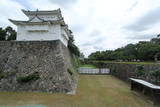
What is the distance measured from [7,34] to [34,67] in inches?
534

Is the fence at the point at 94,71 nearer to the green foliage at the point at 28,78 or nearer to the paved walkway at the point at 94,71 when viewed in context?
the paved walkway at the point at 94,71

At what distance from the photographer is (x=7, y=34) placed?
18.7 m

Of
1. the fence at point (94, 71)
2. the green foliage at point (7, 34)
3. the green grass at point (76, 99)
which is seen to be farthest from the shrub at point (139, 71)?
the green foliage at point (7, 34)

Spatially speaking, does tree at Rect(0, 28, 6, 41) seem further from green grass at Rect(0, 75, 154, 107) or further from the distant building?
green grass at Rect(0, 75, 154, 107)

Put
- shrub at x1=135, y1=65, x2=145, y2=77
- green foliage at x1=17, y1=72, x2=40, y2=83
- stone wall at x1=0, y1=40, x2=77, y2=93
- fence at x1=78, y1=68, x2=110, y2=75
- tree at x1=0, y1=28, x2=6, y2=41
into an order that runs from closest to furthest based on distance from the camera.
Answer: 1. stone wall at x1=0, y1=40, x2=77, y2=93
2. green foliage at x1=17, y1=72, x2=40, y2=83
3. shrub at x1=135, y1=65, x2=145, y2=77
4. tree at x1=0, y1=28, x2=6, y2=41
5. fence at x1=78, y1=68, x2=110, y2=75

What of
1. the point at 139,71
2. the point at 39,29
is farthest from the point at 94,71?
the point at 39,29

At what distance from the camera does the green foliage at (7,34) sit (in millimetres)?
17609

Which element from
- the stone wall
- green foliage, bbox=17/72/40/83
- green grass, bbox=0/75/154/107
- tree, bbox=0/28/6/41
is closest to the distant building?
the stone wall

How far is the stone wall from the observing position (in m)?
7.88

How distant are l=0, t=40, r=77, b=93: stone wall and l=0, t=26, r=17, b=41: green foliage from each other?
25.6 ft

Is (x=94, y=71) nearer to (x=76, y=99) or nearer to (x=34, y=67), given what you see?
(x=34, y=67)

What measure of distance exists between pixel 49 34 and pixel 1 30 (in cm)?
1068

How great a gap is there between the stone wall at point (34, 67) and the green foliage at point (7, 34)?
781 cm

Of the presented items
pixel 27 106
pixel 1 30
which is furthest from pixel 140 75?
pixel 1 30
